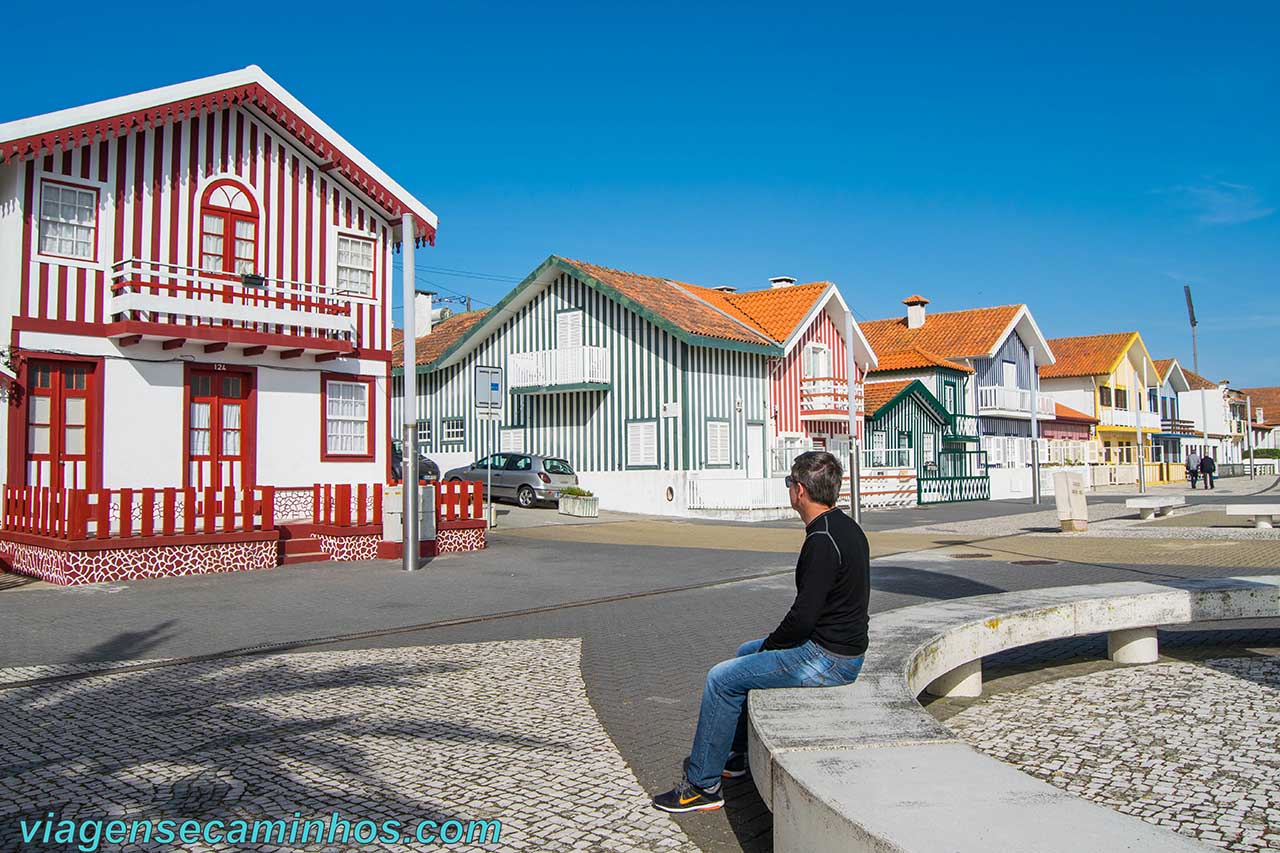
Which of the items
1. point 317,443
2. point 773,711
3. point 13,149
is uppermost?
point 13,149

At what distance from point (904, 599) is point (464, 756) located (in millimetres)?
6779

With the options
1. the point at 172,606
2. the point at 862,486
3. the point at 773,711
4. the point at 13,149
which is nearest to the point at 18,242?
the point at 13,149

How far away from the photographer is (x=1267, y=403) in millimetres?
111312

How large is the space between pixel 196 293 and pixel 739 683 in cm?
1427

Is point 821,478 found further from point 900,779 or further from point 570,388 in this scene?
point 570,388

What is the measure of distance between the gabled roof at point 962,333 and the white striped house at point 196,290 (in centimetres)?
3037

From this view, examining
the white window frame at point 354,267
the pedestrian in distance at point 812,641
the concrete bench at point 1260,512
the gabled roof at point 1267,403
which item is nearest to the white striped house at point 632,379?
the white window frame at point 354,267

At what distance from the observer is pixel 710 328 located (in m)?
28.9

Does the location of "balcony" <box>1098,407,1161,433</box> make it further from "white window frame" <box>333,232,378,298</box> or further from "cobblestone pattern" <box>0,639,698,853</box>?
"cobblestone pattern" <box>0,639,698,853</box>

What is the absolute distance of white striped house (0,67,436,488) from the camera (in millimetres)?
15094

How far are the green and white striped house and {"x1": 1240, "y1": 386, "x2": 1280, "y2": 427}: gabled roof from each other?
97584 mm

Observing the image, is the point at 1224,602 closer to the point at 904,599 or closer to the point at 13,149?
the point at 904,599

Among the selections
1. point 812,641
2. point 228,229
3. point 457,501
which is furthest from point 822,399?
point 812,641

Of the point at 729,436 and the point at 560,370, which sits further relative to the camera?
the point at 560,370
